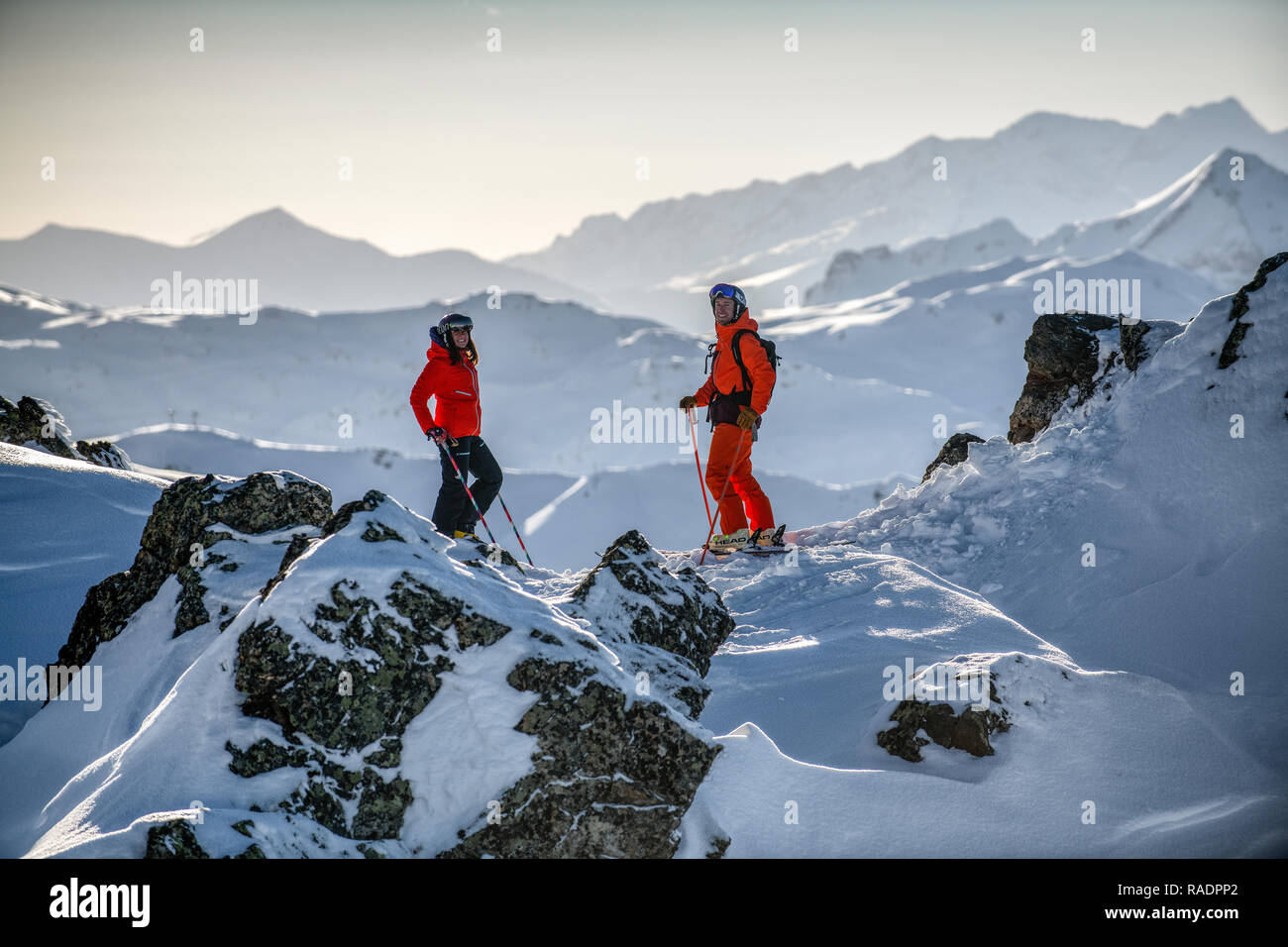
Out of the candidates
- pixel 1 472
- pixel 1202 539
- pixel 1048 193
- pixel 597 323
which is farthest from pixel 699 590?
pixel 1048 193

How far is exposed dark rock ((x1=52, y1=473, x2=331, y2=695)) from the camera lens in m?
4.44

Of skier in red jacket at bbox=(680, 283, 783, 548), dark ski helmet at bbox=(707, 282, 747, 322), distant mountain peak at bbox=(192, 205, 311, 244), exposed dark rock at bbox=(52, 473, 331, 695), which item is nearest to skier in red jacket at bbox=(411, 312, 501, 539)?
skier in red jacket at bbox=(680, 283, 783, 548)

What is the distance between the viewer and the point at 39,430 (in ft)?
27.1

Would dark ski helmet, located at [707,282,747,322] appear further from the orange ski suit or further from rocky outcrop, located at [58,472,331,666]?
rocky outcrop, located at [58,472,331,666]

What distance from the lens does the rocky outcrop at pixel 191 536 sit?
436 centimetres

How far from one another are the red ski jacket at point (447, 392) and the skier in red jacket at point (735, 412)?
1.61 m

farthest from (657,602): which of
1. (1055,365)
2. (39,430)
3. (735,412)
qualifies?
(39,430)

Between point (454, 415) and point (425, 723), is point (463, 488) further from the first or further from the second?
point (425, 723)

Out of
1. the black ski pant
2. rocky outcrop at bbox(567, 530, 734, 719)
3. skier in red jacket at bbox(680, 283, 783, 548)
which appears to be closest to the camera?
rocky outcrop at bbox(567, 530, 734, 719)

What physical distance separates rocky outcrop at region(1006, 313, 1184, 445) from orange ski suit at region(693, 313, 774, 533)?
2.42 m

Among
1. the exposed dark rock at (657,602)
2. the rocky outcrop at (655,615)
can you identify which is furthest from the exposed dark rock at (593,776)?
the exposed dark rock at (657,602)

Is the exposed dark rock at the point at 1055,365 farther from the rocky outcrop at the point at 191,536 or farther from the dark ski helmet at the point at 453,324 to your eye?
the rocky outcrop at the point at 191,536
